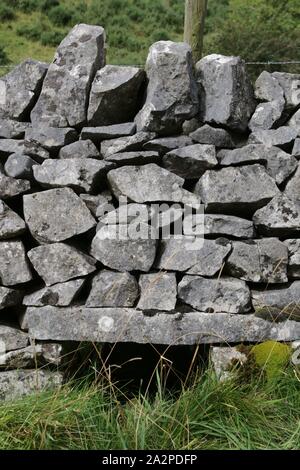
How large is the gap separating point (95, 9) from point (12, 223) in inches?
675

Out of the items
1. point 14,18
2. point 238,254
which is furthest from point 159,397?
point 14,18

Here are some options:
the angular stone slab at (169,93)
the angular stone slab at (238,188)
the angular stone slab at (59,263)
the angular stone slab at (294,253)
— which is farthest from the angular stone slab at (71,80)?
the angular stone slab at (294,253)

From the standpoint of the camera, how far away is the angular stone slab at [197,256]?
13.1ft

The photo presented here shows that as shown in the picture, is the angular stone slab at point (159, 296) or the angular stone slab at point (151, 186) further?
the angular stone slab at point (151, 186)

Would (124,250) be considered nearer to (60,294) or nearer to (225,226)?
(60,294)

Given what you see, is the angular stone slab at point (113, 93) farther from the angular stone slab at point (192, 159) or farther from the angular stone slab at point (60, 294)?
the angular stone slab at point (60, 294)

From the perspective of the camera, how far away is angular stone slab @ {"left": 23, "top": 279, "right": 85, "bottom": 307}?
4039 millimetres

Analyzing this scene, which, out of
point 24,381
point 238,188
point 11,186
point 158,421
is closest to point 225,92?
point 238,188

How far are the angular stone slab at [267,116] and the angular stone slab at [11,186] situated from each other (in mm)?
1735

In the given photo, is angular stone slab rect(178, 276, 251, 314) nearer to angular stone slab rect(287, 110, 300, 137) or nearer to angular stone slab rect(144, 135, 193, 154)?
angular stone slab rect(144, 135, 193, 154)

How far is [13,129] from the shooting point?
14.6ft

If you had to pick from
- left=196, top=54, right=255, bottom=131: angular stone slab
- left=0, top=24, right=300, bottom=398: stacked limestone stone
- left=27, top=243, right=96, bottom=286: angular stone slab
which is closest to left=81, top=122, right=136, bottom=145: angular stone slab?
left=0, top=24, right=300, bottom=398: stacked limestone stone

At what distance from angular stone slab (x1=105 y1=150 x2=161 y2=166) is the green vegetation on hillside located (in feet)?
27.0

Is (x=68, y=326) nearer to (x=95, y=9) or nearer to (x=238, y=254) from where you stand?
(x=238, y=254)
